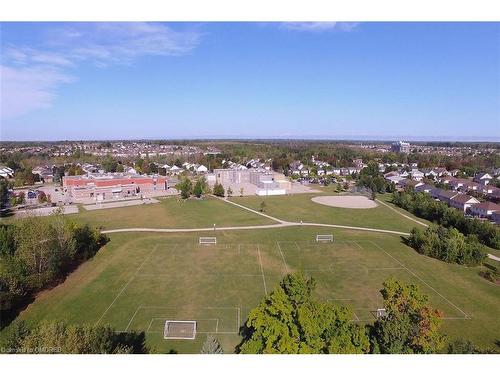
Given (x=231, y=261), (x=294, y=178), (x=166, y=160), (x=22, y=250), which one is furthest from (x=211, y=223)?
(x=166, y=160)

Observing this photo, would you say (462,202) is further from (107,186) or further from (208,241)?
(107,186)

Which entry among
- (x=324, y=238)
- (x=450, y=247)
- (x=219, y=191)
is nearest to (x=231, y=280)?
(x=324, y=238)

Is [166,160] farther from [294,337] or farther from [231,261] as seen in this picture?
[294,337]

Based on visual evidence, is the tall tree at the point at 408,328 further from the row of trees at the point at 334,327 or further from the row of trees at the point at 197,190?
the row of trees at the point at 197,190

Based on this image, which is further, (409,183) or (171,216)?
(409,183)

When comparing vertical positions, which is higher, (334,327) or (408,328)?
(334,327)

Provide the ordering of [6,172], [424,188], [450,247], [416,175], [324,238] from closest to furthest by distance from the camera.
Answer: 1. [450,247]
2. [324,238]
3. [424,188]
4. [6,172]
5. [416,175]
